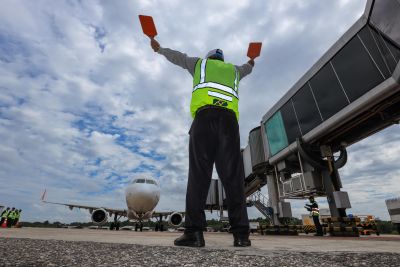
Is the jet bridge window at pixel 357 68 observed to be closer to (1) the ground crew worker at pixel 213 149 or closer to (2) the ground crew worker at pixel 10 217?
(1) the ground crew worker at pixel 213 149

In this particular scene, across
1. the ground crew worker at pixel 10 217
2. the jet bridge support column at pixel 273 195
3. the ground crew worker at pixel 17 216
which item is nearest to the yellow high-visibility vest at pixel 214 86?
the jet bridge support column at pixel 273 195

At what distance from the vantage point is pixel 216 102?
11.4ft

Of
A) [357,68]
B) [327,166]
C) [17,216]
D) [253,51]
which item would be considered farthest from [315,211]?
[17,216]

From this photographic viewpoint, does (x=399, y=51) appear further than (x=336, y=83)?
No

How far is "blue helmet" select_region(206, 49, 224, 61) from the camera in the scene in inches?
162

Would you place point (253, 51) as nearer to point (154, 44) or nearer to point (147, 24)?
point (154, 44)

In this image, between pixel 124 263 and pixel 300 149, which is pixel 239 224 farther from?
pixel 300 149

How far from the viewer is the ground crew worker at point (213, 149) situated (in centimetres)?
312

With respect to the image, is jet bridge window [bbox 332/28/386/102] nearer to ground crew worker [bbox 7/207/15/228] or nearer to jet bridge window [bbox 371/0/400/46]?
jet bridge window [bbox 371/0/400/46]

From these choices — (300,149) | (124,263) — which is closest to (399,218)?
(300,149)

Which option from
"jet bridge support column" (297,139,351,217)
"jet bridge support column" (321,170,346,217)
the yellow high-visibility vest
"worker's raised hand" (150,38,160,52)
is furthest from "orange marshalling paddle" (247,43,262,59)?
"jet bridge support column" (321,170,346,217)

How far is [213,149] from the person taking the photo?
340 centimetres

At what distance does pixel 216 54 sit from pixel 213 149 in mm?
1795

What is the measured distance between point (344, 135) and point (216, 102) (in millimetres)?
11177
